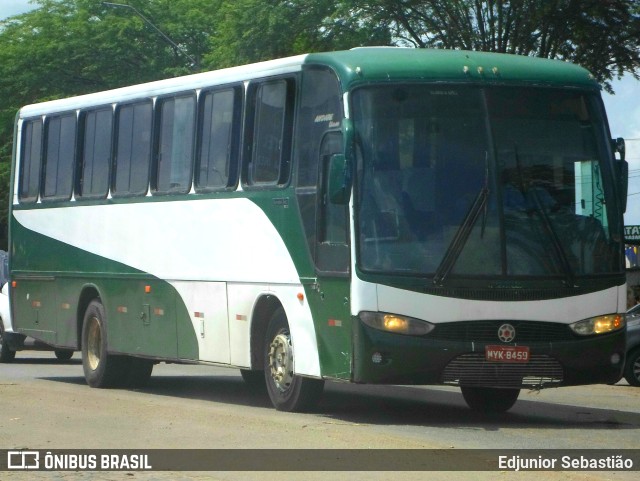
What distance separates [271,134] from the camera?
14.5m

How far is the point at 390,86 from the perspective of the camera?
13.1 meters

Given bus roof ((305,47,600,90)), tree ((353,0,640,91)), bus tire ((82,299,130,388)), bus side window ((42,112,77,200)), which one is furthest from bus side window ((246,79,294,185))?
tree ((353,0,640,91))

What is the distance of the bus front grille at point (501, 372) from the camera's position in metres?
12.7

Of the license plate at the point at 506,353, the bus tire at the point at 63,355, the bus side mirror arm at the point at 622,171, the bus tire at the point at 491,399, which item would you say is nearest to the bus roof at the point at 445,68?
the bus side mirror arm at the point at 622,171

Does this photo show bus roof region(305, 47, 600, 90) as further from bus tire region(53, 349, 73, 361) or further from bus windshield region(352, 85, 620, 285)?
bus tire region(53, 349, 73, 361)

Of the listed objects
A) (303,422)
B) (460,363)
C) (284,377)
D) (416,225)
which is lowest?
(303,422)

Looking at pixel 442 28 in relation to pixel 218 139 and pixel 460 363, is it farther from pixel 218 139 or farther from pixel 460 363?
pixel 460 363

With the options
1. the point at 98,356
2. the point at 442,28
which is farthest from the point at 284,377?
the point at 442,28

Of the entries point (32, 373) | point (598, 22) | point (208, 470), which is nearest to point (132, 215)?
point (32, 373)

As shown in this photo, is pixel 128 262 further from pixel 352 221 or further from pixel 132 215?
pixel 352 221

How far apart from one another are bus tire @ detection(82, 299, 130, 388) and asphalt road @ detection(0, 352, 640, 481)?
29 centimetres

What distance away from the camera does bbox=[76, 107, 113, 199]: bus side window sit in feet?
60.3

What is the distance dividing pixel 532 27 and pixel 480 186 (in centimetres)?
1826

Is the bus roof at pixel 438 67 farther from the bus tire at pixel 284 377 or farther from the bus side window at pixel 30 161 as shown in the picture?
the bus side window at pixel 30 161
